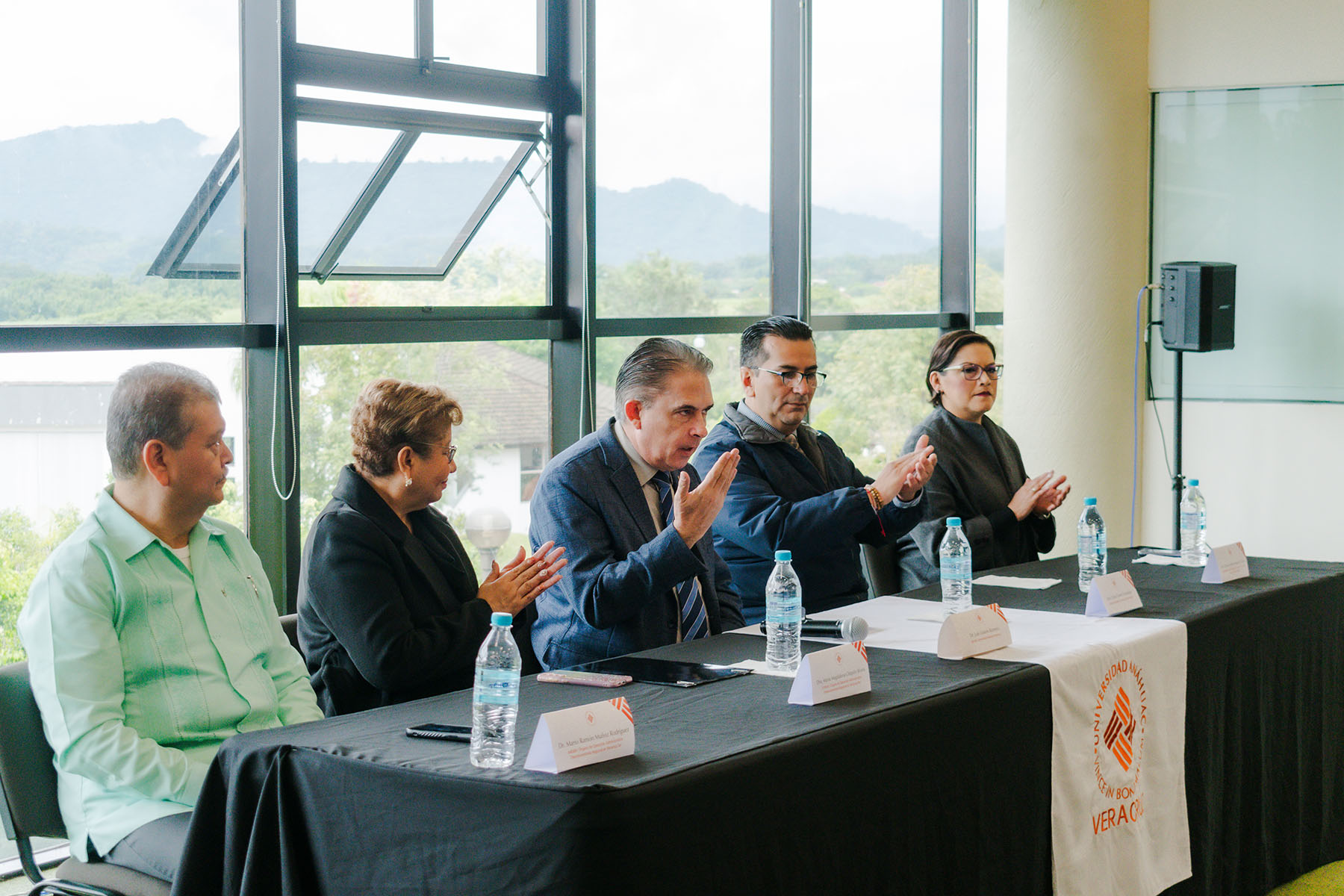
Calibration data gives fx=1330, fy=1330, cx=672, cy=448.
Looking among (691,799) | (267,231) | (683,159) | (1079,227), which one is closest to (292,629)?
(691,799)

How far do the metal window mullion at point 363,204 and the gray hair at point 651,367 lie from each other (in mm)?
1321

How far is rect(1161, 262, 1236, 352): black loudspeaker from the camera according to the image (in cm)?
525

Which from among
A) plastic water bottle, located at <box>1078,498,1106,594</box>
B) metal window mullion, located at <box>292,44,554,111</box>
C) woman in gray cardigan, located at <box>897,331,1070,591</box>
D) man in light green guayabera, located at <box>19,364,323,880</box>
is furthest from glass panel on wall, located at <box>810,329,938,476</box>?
man in light green guayabera, located at <box>19,364,323,880</box>

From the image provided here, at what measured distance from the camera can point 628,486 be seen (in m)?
2.82

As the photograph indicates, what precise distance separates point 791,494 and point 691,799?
6.24 ft

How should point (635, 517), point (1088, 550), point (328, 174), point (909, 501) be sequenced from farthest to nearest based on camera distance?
point (328, 174) < point (909, 501) < point (1088, 550) < point (635, 517)

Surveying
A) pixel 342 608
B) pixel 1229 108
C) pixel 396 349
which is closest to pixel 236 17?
pixel 396 349

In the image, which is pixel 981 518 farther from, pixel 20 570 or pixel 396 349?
pixel 20 570

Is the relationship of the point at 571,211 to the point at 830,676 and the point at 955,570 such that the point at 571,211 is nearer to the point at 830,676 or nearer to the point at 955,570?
the point at 955,570

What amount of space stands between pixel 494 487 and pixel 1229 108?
3502 mm

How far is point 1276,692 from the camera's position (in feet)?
10.2

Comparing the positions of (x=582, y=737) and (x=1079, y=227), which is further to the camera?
(x=1079, y=227)

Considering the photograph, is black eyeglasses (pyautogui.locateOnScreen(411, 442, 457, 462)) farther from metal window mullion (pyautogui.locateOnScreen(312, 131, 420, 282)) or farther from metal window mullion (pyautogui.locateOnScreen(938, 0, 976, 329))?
metal window mullion (pyautogui.locateOnScreen(938, 0, 976, 329))

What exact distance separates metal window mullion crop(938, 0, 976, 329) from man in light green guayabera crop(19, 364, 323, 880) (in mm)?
4502
